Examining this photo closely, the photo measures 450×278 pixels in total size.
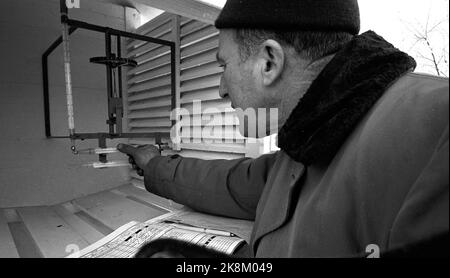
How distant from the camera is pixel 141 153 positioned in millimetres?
1308

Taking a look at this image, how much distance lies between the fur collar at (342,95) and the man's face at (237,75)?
137 mm

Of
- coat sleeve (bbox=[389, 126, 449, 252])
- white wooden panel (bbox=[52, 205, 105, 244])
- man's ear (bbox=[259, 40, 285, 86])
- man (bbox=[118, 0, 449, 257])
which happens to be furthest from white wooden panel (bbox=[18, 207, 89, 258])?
coat sleeve (bbox=[389, 126, 449, 252])

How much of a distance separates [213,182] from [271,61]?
0.62m

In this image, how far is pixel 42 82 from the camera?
1.91 metres

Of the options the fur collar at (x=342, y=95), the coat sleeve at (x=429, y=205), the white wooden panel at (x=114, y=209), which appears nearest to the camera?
the coat sleeve at (x=429, y=205)

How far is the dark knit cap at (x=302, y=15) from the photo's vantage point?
511mm

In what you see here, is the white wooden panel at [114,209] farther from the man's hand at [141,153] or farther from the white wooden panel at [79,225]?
the man's hand at [141,153]

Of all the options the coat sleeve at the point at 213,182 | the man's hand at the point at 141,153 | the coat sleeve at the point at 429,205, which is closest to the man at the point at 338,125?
the coat sleeve at the point at 429,205

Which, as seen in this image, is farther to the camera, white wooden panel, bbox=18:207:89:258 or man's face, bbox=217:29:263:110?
white wooden panel, bbox=18:207:89:258

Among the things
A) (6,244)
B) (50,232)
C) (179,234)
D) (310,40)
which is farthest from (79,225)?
(310,40)

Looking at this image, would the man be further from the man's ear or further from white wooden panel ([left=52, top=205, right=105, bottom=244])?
white wooden panel ([left=52, top=205, right=105, bottom=244])

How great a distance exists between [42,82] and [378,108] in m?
2.07

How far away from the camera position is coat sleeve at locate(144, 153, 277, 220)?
3.29 feet

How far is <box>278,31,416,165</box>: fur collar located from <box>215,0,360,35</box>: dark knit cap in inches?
1.9
